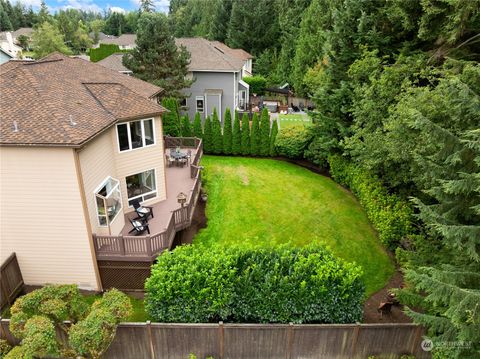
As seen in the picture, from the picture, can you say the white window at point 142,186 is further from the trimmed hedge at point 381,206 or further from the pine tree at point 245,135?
the pine tree at point 245,135

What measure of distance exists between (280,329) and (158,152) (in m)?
10.0

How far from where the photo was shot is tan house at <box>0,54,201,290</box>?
32.8 ft

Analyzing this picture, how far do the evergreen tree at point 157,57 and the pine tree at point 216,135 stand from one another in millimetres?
5230

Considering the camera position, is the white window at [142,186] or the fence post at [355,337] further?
the white window at [142,186]

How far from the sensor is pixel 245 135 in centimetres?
2516

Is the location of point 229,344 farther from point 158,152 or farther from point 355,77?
point 355,77

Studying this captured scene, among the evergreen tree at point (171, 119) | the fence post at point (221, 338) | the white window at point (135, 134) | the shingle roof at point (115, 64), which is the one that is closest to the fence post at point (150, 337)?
the fence post at point (221, 338)

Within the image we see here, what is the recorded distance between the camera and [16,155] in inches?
389

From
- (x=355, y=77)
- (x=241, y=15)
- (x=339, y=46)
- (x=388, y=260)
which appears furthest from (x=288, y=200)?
(x=241, y=15)

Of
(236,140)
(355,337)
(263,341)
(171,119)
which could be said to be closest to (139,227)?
(263,341)

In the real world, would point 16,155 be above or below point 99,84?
below

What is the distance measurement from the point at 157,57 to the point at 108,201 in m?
18.0

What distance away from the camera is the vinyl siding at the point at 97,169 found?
35.5 feet

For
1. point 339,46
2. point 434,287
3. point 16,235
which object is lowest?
point 16,235
